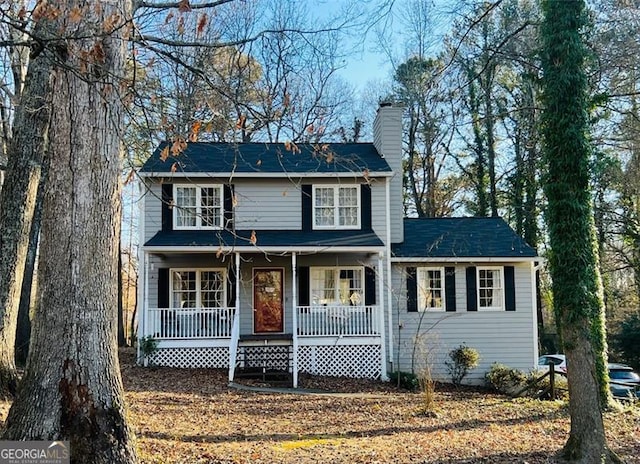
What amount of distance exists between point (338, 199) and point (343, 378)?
4.93 meters

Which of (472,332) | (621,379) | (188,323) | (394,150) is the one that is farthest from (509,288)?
(188,323)

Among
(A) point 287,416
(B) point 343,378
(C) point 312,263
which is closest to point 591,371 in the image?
(A) point 287,416

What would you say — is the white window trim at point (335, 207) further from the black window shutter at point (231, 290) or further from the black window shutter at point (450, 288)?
the black window shutter at point (450, 288)

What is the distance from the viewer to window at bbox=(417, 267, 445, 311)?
52.2 feet

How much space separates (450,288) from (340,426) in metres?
7.93

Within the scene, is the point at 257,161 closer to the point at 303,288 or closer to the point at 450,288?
the point at 303,288

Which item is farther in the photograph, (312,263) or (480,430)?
(312,263)

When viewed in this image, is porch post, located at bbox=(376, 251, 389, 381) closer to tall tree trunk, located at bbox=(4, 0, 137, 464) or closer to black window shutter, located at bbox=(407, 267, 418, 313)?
black window shutter, located at bbox=(407, 267, 418, 313)

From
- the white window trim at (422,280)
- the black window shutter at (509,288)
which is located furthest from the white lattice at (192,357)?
the black window shutter at (509,288)

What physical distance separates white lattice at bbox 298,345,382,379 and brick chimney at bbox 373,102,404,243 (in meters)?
3.73

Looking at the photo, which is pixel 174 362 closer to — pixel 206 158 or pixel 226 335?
pixel 226 335

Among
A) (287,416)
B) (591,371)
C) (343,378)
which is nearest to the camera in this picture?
(591,371)

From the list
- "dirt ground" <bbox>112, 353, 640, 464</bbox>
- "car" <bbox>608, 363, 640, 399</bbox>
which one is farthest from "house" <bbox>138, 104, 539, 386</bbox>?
"car" <bbox>608, 363, 640, 399</bbox>

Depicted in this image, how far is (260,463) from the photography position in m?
6.27
